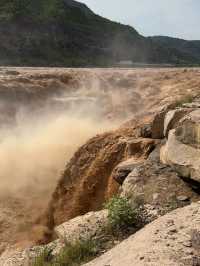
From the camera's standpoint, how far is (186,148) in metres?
8.50

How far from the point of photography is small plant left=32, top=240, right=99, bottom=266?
694 centimetres

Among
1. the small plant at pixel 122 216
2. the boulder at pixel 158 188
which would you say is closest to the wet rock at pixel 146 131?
the boulder at pixel 158 188

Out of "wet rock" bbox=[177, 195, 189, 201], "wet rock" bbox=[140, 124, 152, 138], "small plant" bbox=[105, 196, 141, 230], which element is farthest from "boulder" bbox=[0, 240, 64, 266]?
"wet rock" bbox=[140, 124, 152, 138]

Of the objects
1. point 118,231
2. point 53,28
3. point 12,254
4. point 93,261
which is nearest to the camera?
point 93,261

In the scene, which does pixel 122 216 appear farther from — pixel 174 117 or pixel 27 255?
pixel 174 117

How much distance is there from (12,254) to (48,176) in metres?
6.88

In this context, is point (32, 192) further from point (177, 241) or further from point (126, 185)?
point (177, 241)

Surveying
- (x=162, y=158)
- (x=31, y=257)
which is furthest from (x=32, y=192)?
(x=31, y=257)

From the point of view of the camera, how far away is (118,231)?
7406 millimetres

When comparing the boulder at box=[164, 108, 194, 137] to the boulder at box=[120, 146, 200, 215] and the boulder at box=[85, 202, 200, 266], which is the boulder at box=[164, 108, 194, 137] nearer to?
the boulder at box=[120, 146, 200, 215]

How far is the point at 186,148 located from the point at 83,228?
2.08 meters

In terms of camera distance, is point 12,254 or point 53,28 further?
point 53,28

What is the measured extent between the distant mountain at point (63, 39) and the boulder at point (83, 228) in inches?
1698

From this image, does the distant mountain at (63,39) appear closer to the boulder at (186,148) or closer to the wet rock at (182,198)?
the boulder at (186,148)
